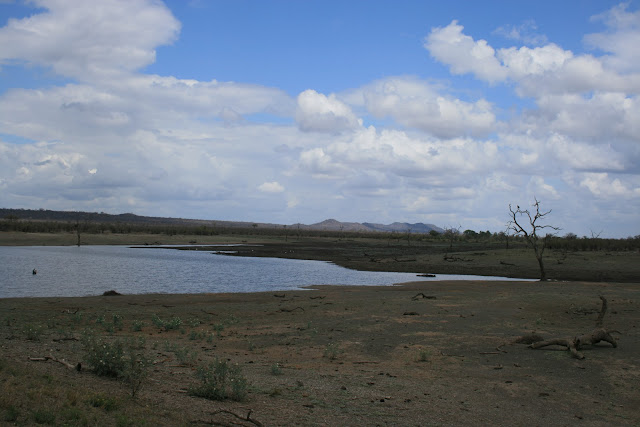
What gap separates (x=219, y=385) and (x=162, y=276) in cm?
3092

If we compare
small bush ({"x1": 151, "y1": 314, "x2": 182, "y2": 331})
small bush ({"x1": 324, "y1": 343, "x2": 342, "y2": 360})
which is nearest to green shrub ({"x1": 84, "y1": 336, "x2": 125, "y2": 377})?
small bush ({"x1": 324, "y1": 343, "x2": 342, "y2": 360})

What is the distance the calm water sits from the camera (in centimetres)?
3058

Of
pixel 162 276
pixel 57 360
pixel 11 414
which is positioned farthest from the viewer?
pixel 162 276

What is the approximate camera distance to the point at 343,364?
1233 centimetres

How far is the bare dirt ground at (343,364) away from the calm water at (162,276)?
315 inches

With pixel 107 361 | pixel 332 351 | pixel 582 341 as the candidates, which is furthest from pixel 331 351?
pixel 582 341

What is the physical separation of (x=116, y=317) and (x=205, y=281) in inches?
711

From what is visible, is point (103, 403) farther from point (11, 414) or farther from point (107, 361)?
point (107, 361)

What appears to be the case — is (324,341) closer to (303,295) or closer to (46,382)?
(46,382)

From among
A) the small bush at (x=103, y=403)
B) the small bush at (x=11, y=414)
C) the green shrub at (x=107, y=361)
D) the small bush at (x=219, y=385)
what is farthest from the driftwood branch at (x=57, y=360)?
the small bush at (x=11, y=414)

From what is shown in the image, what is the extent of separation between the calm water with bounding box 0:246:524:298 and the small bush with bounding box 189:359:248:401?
72.1 feet

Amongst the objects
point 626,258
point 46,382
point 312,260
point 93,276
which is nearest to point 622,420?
point 46,382

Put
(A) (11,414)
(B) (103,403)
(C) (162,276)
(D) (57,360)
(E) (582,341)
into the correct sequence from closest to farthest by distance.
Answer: (A) (11,414)
(B) (103,403)
(D) (57,360)
(E) (582,341)
(C) (162,276)

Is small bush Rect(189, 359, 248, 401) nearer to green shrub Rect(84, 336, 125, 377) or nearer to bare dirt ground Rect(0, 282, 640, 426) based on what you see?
bare dirt ground Rect(0, 282, 640, 426)
